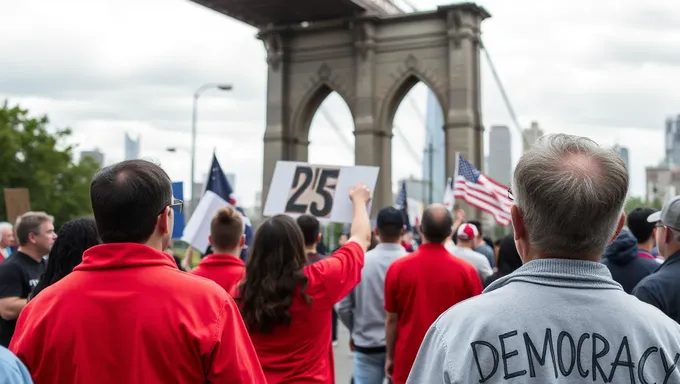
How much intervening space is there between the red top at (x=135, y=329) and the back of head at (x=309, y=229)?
3.12 m

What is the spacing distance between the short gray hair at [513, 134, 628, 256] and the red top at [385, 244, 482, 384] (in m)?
3.90

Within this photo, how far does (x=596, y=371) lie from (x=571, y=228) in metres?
0.36

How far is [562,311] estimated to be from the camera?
205 cm

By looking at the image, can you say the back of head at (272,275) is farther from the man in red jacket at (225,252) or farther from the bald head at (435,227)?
the bald head at (435,227)

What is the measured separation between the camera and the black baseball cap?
6.93m

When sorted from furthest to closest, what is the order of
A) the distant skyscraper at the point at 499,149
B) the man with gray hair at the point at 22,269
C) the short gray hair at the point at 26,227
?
1. the distant skyscraper at the point at 499,149
2. the short gray hair at the point at 26,227
3. the man with gray hair at the point at 22,269

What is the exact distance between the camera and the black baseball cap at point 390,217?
22.7ft

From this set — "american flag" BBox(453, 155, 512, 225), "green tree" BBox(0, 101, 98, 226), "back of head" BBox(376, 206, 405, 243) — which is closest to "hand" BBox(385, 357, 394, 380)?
"back of head" BBox(376, 206, 405, 243)

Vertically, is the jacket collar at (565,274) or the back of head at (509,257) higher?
the jacket collar at (565,274)

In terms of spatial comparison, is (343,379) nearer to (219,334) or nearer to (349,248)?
(349,248)

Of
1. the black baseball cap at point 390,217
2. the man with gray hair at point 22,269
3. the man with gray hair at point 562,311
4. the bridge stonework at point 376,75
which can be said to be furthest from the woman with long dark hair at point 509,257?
the bridge stonework at point 376,75

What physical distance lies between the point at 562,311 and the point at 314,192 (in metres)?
4.71

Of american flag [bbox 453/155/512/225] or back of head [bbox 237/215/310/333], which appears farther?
american flag [bbox 453/155/512/225]

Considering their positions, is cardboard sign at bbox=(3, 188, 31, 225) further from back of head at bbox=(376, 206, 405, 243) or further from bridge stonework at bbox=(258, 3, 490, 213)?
bridge stonework at bbox=(258, 3, 490, 213)
